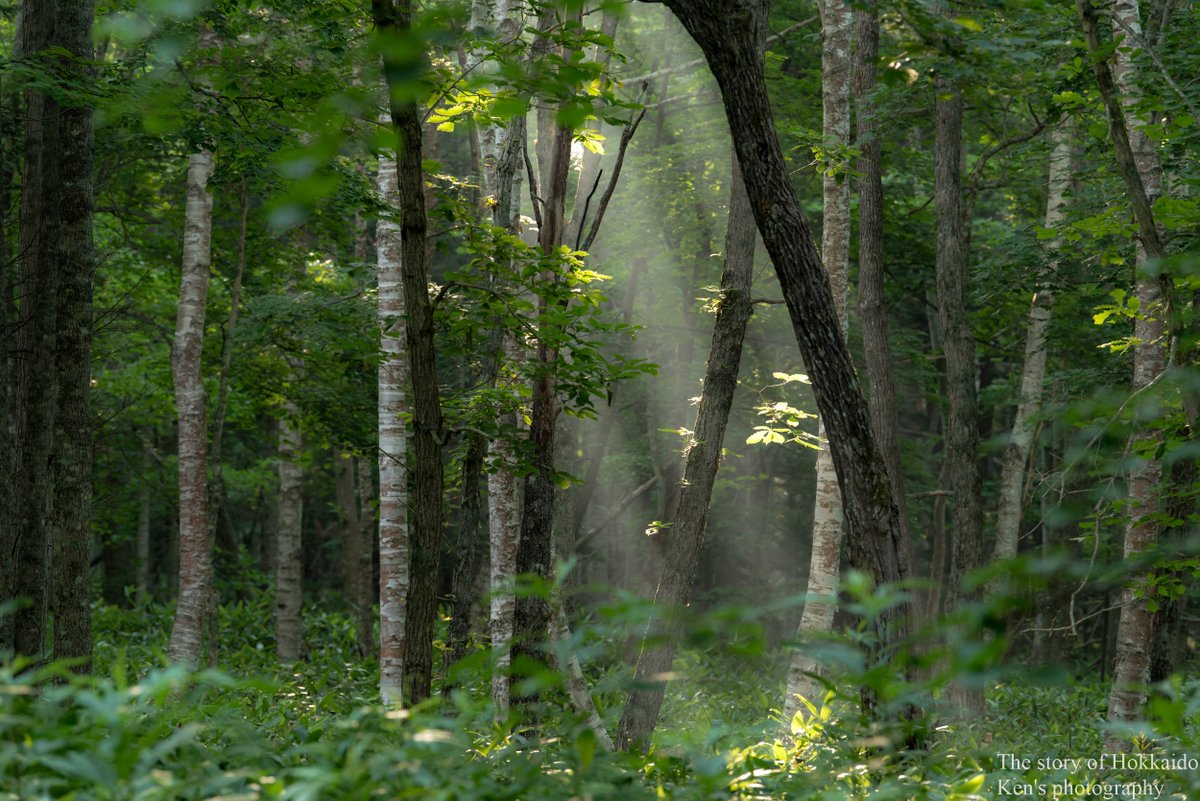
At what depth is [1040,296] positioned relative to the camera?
1330cm

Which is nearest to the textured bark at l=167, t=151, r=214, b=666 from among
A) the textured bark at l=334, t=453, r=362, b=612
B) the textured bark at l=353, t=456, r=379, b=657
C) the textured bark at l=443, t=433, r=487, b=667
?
the textured bark at l=353, t=456, r=379, b=657

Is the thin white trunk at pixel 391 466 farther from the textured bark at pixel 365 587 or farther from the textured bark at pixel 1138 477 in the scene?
the textured bark at pixel 1138 477

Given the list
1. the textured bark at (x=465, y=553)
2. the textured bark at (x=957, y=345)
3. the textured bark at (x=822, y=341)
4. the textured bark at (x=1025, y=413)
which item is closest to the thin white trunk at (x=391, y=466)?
the textured bark at (x=465, y=553)

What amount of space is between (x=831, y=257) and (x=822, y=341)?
5347 millimetres

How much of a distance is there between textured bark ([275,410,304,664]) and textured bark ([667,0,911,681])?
1165cm

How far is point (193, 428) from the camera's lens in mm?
11484

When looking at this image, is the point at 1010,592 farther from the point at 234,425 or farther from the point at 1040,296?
the point at 234,425

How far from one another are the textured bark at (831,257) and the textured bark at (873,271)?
1253 mm

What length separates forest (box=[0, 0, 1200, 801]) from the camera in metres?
2.74

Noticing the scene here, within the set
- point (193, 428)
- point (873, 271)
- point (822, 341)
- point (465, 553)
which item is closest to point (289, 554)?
point (193, 428)

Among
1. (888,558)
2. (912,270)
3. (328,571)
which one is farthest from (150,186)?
(328,571)

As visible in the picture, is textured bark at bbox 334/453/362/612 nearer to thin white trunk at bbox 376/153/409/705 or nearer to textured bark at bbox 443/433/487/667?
thin white trunk at bbox 376/153/409/705

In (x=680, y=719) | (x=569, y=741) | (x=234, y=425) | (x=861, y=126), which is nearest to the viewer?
(x=569, y=741)

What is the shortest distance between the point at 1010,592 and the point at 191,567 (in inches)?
421
